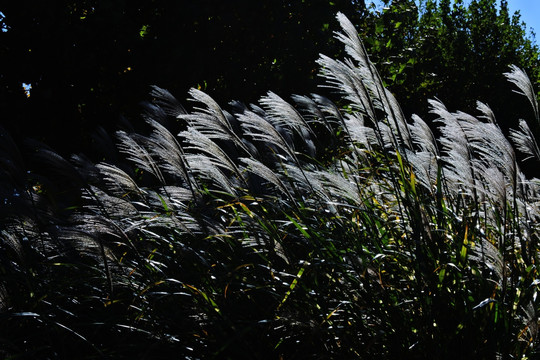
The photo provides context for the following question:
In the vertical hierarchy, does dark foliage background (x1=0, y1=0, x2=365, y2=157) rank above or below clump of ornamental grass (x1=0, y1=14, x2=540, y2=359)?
above

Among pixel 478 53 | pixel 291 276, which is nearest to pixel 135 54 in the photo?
pixel 291 276

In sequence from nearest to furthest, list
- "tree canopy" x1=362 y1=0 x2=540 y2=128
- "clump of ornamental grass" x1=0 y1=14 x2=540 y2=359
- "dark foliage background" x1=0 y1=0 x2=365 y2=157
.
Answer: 1. "clump of ornamental grass" x1=0 y1=14 x2=540 y2=359
2. "dark foliage background" x1=0 y1=0 x2=365 y2=157
3. "tree canopy" x1=362 y1=0 x2=540 y2=128

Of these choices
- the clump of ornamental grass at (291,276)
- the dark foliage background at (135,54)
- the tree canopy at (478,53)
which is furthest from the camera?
the tree canopy at (478,53)

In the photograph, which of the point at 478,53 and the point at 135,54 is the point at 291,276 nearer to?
the point at 135,54

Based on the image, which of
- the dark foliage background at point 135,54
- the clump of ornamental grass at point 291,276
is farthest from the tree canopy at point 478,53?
the clump of ornamental grass at point 291,276

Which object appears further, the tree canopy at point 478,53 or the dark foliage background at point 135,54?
the tree canopy at point 478,53

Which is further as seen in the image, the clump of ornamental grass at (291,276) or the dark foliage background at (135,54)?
the dark foliage background at (135,54)

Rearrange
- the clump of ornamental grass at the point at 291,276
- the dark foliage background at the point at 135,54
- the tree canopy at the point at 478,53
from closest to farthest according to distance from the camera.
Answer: the clump of ornamental grass at the point at 291,276
the dark foliage background at the point at 135,54
the tree canopy at the point at 478,53

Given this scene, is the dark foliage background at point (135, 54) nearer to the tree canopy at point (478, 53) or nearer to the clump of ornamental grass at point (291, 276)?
the clump of ornamental grass at point (291, 276)

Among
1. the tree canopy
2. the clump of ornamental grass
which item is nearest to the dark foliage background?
the clump of ornamental grass

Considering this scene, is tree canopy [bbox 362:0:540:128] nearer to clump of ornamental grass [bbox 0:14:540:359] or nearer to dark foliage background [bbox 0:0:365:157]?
dark foliage background [bbox 0:0:365:157]

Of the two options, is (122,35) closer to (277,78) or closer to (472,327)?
(277,78)

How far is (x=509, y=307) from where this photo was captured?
8.03 feet

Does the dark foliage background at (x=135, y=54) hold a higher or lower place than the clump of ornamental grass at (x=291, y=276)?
higher
